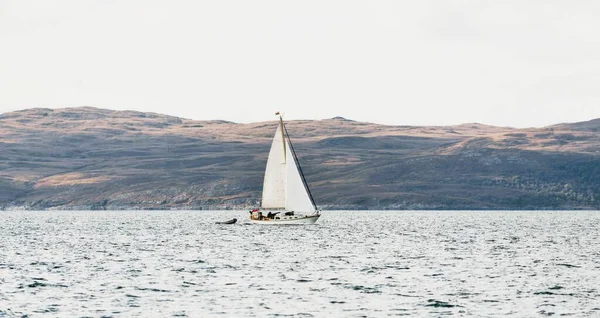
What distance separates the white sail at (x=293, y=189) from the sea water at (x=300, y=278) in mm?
16293

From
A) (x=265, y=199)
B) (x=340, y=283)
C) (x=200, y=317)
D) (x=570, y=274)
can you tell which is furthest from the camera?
(x=265, y=199)

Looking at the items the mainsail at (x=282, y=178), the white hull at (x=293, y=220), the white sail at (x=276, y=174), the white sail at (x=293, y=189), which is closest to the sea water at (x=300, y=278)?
the white sail at (x=293, y=189)

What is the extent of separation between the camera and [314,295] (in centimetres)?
5931

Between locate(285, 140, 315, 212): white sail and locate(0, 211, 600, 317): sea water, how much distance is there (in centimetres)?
1629

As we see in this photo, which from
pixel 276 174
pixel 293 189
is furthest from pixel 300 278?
pixel 276 174

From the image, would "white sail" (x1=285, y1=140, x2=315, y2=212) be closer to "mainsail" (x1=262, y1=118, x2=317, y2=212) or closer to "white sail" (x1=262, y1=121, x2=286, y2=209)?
"mainsail" (x1=262, y1=118, x2=317, y2=212)

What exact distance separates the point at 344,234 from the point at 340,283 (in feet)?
222

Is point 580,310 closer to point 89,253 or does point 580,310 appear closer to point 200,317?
point 200,317

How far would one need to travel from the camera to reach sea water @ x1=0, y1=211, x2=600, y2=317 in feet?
176

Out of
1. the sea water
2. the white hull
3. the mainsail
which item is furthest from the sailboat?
the sea water

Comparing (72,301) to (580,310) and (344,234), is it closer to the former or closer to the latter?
(580,310)

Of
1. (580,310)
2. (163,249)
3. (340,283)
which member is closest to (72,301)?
(340,283)

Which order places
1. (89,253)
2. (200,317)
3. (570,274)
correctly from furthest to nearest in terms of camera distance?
1. (89,253)
2. (570,274)
3. (200,317)

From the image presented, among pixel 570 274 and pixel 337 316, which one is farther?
pixel 570 274
